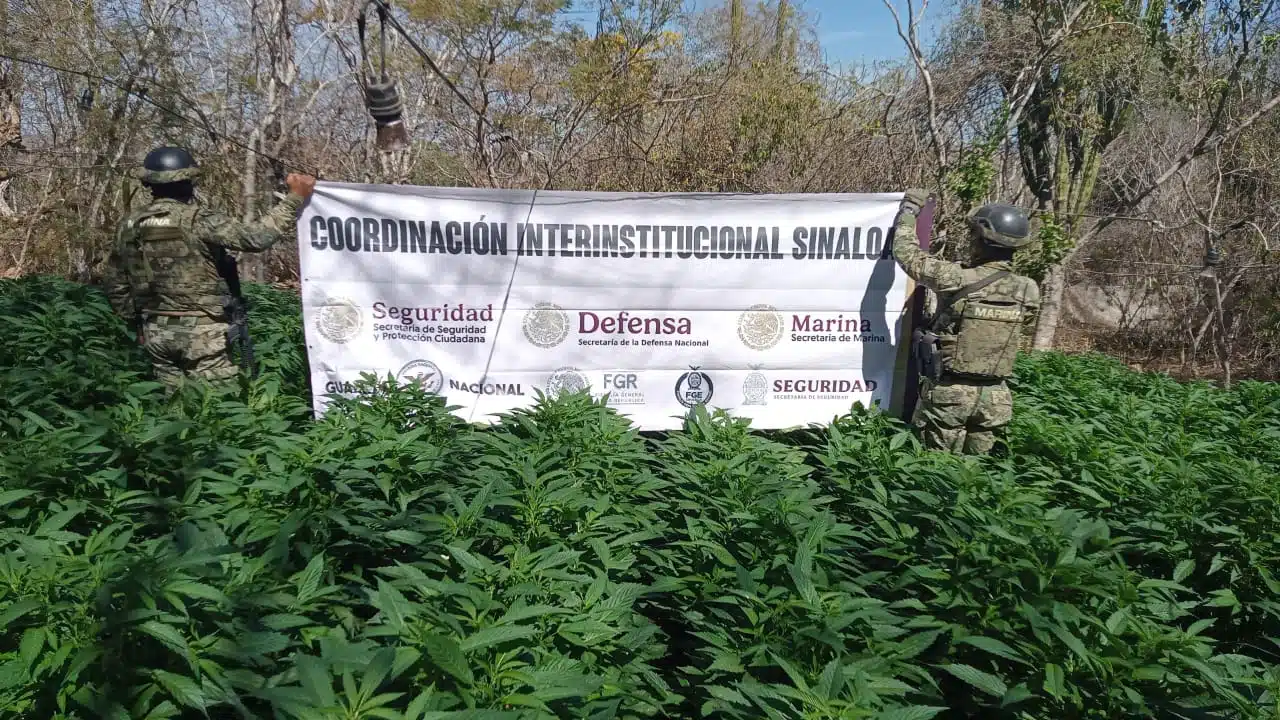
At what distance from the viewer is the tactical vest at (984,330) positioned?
4.98m

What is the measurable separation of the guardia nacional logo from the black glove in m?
2.56

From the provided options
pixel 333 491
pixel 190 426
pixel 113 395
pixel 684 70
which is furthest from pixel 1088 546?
pixel 684 70

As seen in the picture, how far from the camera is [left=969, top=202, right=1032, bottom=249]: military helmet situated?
5020 millimetres

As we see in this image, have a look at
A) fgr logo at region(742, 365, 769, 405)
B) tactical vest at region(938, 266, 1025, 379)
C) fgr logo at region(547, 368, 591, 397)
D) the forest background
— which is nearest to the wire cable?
the forest background

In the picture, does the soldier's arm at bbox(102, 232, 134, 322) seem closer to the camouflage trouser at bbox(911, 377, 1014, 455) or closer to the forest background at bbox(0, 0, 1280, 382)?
the forest background at bbox(0, 0, 1280, 382)

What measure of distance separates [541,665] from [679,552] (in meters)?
1.10

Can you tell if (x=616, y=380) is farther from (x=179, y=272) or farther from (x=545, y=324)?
(x=179, y=272)

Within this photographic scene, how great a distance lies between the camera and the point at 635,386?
17.4ft

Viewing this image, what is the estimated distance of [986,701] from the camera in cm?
263

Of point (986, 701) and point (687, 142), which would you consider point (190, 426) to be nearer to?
point (986, 701)

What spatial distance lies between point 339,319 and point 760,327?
2.99 m

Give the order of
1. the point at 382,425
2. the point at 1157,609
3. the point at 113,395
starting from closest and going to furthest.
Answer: the point at 1157,609 < the point at 382,425 < the point at 113,395

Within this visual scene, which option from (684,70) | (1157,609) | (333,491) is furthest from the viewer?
(684,70)

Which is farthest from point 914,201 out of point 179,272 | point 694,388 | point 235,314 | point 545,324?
point 179,272
